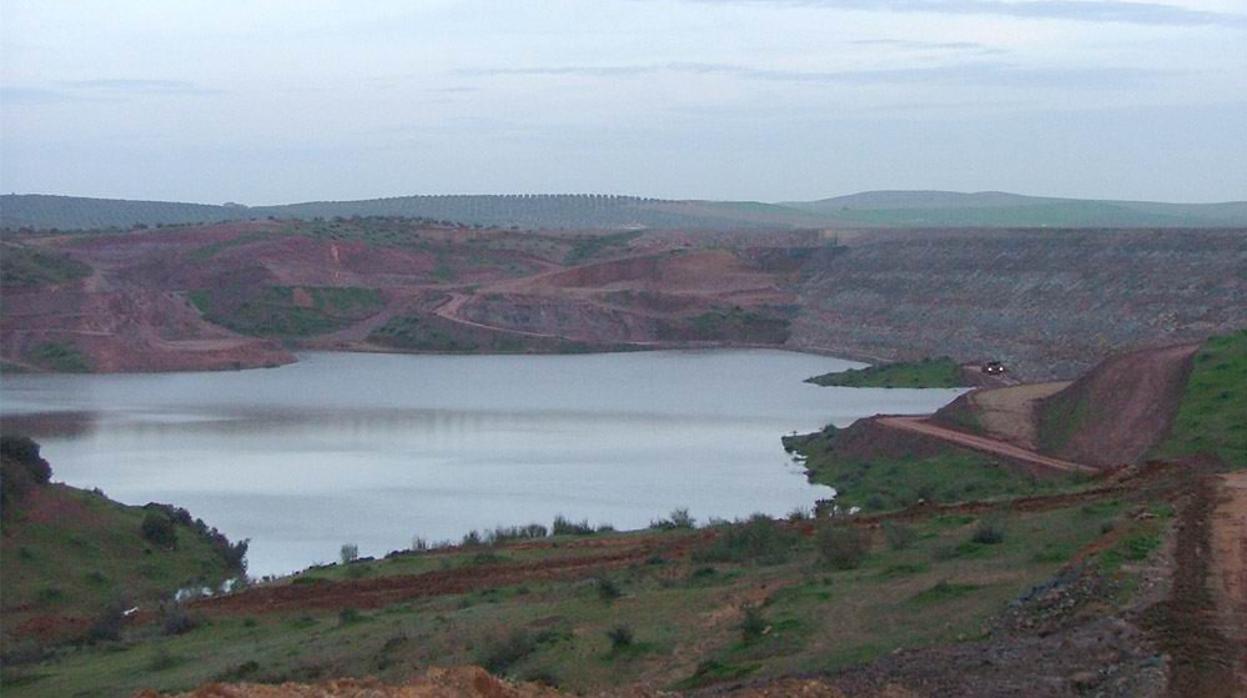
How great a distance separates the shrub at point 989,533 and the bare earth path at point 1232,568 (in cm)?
179

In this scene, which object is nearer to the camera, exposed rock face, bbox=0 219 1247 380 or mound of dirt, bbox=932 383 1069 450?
mound of dirt, bbox=932 383 1069 450

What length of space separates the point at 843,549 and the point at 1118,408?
16.6m

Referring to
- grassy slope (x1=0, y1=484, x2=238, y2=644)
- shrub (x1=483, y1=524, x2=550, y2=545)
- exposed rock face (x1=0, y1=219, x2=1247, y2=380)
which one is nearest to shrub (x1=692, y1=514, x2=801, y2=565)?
shrub (x1=483, y1=524, x2=550, y2=545)

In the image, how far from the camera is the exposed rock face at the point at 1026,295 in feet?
172

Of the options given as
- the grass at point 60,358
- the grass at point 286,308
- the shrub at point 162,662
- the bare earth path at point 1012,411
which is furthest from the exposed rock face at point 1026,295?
the shrub at point 162,662

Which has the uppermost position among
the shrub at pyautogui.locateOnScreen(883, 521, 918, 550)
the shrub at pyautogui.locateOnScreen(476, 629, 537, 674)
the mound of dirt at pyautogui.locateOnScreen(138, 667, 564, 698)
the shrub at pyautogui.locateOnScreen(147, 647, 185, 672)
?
the mound of dirt at pyautogui.locateOnScreen(138, 667, 564, 698)

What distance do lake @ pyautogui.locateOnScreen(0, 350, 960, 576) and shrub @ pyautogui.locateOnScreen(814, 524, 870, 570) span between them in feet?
35.2

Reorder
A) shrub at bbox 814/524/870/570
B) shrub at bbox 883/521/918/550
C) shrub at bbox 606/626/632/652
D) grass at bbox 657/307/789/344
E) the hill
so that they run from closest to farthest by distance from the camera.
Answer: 1. shrub at bbox 606/626/632/652
2. shrub at bbox 814/524/870/570
3. shrub at bbox 883/521/918/550
4. the hill
5. grass at bbox 657/307/789/344

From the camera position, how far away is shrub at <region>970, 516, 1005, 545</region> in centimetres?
1477

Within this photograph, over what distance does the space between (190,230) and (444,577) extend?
72.2m

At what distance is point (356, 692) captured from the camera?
25.0ft

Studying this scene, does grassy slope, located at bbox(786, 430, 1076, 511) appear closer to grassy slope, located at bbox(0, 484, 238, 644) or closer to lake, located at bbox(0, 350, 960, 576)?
lake, located at bbox(0, 350, 960, 576)

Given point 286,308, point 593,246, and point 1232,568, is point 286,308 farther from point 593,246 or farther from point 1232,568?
point 1232,568

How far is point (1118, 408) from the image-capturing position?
30.0 m
